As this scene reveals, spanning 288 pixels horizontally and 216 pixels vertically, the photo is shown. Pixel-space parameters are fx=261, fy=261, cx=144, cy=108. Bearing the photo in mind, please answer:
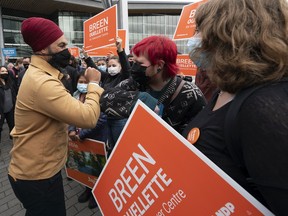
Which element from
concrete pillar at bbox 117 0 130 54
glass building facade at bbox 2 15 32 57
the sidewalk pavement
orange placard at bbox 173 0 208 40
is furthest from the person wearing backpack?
glass building facade at bbox 2 15 32 57

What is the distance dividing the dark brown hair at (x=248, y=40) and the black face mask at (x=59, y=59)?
119 cm

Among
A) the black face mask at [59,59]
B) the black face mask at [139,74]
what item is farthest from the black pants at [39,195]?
the black face mask at [139,74]

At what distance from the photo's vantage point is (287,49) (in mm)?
719

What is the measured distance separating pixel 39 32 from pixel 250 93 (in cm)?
143

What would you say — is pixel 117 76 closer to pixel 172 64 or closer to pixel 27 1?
pixel 172 64

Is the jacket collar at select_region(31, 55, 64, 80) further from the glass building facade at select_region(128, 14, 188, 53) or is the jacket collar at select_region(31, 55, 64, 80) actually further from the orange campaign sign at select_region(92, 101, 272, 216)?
the glass building facade at select_region(128, 14, 188, 53)

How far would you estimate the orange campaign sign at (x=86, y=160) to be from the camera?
8.55 feet

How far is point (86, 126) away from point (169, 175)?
2.68 ft

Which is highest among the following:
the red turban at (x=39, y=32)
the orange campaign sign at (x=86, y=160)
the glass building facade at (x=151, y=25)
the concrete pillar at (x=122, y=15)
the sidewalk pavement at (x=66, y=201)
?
the glass building facade at (x=151, y=25)

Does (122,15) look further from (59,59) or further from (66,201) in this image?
(59,59)

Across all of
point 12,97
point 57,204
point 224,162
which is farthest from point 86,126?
point 12,97

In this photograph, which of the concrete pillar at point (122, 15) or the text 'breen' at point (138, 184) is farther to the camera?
the concrete pillar at point (122, 15)

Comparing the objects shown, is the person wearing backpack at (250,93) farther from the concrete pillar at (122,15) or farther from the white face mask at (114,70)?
the concrete pillar at (122,15)

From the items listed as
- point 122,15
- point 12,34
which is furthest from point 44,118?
point 12,34
